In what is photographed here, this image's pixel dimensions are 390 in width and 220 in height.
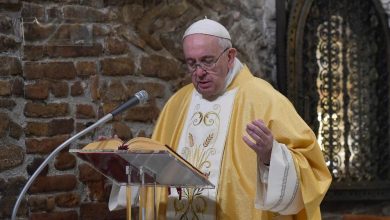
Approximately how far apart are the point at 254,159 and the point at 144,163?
61cm

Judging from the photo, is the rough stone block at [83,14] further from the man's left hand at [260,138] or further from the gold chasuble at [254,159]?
the man's left hand at [260,138]

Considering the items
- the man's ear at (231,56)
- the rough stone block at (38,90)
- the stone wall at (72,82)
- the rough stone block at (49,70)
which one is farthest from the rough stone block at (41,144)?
the man's ear at (231,56)

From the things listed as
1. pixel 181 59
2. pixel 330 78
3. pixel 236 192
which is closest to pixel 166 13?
pixel 181 59

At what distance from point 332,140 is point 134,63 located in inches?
59.5

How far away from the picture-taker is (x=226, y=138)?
345cm

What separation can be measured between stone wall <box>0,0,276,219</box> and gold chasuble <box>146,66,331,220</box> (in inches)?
29.7

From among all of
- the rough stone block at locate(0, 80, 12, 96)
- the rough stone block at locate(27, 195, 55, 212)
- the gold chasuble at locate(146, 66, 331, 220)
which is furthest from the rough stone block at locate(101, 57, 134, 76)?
the gold chasuble at locate(146, 66, 331, 220)

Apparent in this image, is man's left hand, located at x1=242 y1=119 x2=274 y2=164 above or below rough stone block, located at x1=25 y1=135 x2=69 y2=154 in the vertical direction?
above

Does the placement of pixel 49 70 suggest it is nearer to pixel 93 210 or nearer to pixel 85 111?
pixel 85 111

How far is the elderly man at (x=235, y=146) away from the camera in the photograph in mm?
3072

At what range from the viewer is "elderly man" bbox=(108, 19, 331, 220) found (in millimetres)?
3072

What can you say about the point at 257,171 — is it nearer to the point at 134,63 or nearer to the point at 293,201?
the point at 293,201

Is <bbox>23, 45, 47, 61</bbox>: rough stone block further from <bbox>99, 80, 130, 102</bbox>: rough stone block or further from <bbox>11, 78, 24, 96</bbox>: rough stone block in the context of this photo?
<bbox>99, 80, 130, 102</bbox>: rough stone block

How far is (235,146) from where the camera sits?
340 cm
